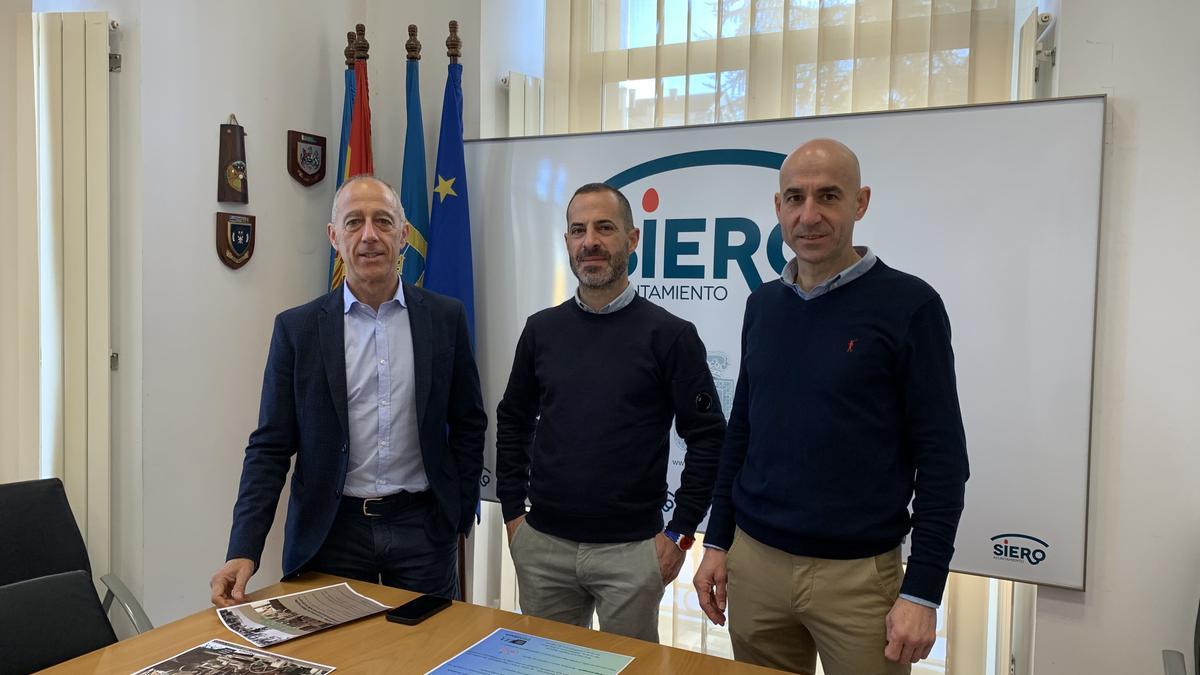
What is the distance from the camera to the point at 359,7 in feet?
11.1

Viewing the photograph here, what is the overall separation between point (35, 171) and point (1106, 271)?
3.26m


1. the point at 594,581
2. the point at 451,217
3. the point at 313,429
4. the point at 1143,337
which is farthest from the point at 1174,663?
the point at 451,217

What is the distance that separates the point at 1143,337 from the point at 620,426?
5.51 ft

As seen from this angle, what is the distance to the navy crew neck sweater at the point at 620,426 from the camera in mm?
1983

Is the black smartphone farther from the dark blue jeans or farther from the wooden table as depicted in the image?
the dark blue jeans

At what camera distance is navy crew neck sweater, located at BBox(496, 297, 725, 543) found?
1.98 meters

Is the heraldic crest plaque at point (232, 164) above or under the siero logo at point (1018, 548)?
above

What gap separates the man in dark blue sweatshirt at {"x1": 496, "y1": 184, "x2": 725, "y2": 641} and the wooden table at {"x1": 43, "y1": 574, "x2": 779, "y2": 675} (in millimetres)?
371

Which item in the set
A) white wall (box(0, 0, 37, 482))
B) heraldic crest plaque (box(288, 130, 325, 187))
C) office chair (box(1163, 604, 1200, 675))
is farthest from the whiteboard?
white wall (box(0, 0, 37, 482))

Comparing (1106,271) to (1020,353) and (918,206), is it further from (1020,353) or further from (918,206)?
(918,206)

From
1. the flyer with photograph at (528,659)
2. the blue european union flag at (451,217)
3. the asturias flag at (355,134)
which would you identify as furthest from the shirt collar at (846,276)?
the asturias flag at (355,134)

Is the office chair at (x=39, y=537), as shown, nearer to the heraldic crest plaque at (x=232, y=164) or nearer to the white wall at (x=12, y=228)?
the white wall at (x=12, y=228)

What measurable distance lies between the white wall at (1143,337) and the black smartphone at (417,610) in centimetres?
204

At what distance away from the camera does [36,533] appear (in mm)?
2143
